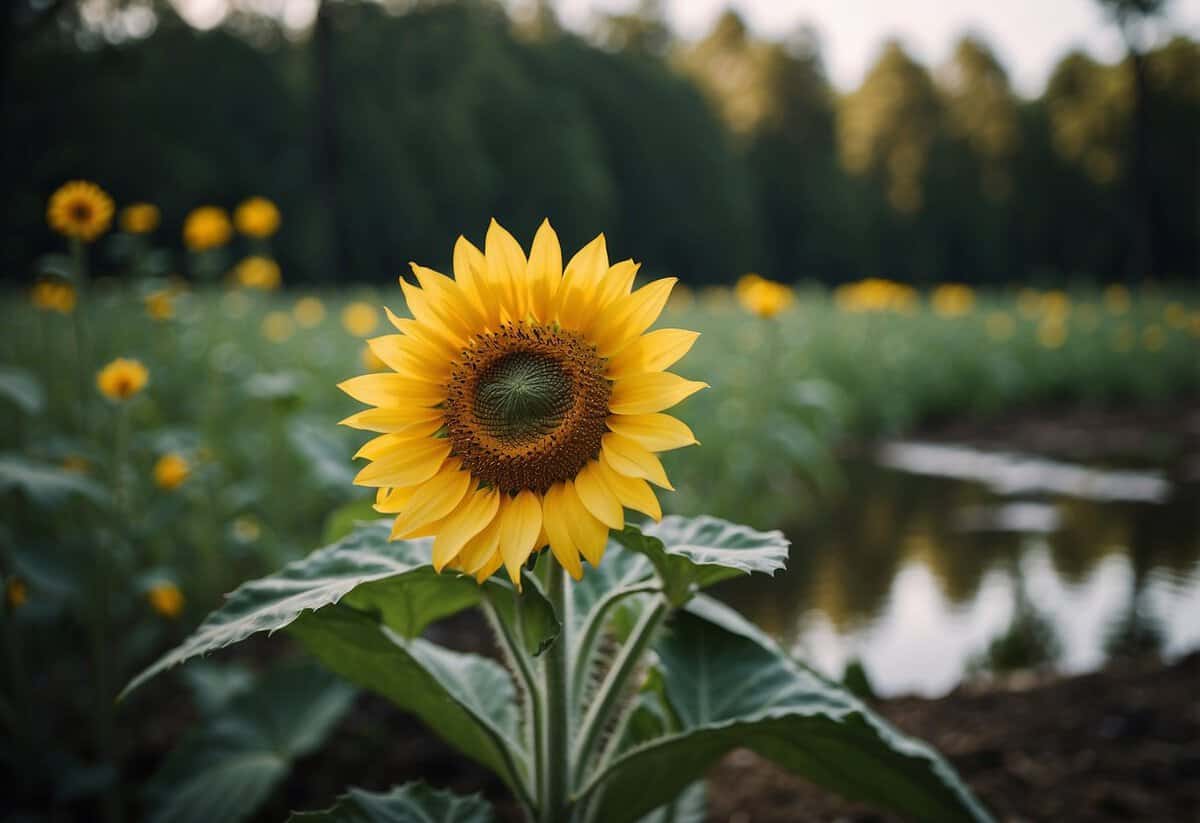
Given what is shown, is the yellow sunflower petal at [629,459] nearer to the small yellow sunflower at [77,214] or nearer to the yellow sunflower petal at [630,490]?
the yellow sunflower petal at [630,490]

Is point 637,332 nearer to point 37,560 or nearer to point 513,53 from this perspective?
point 37,560

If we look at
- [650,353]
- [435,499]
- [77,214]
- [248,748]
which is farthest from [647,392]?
[77,214]

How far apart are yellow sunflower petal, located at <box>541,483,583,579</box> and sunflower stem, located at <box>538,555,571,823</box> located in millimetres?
125

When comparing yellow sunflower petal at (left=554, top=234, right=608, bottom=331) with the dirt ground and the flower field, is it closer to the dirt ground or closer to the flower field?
the flower field

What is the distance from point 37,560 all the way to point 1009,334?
34.0 ft

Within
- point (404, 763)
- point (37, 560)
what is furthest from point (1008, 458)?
point (37, 560)

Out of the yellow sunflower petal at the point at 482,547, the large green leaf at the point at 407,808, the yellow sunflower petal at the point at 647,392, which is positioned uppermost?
the yellow sunflower petal at the point at 647,392

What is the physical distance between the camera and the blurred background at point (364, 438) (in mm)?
2072

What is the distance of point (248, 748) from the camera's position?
180cm

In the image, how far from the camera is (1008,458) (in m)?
6.81

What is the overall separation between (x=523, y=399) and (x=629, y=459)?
0.45ft

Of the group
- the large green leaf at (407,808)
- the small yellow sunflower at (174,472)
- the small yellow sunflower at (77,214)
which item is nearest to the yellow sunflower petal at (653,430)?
the large green leaf at (407,808)

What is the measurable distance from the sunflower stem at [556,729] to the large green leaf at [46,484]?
3.81 feet

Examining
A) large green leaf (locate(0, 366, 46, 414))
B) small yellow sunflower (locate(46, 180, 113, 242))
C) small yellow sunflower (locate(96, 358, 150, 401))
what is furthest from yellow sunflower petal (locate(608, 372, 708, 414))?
small yellow sunflower (locate(46, 180, 113, 242))
